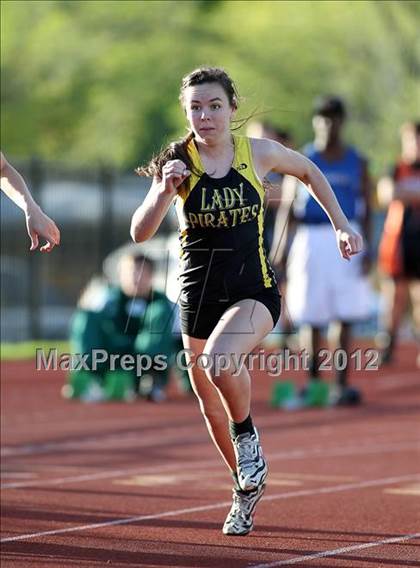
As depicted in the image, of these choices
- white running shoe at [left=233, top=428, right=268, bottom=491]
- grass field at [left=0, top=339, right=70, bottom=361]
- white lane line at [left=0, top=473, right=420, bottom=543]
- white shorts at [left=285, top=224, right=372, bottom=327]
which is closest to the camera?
white running shoe at [left=233, top=428, right=268, bottom=491]

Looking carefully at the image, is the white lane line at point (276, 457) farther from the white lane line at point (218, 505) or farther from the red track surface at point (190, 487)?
the white lane line at point (218, 505)

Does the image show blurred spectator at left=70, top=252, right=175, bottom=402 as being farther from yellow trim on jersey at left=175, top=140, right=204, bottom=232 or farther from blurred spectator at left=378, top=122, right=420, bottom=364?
yellow trim on jersey at left=175, top=140, right=204, bottom=232

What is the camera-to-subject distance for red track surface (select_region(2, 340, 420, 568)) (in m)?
6.91

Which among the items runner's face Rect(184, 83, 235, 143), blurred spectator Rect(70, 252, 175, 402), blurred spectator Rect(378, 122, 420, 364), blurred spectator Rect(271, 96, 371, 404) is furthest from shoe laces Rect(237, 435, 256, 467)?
blurred spectator Rect(378, 122, 420, 364)

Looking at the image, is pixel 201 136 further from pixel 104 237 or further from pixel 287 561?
pixel 104 237

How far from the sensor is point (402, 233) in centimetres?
1711

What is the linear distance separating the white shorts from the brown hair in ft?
21.7

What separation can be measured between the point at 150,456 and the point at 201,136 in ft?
13.7

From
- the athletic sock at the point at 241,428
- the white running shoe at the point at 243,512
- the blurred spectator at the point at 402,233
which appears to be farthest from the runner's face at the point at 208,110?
the blurred spectator at the point at 402,233

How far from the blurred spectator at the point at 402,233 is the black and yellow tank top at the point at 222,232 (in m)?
8.02

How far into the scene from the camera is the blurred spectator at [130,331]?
15039 mm

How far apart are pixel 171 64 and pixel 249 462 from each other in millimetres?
35526

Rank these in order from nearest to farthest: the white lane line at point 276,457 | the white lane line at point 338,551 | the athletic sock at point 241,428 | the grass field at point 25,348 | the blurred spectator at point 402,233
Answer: the white lane line at point 338,551, the athletic sock at point 241,428, the white lane line at point 276,457, the blurred spectator at point 402,233, the grass field at point 25,348

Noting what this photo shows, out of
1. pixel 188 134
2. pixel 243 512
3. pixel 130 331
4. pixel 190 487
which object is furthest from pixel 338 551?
pixel 130 331
